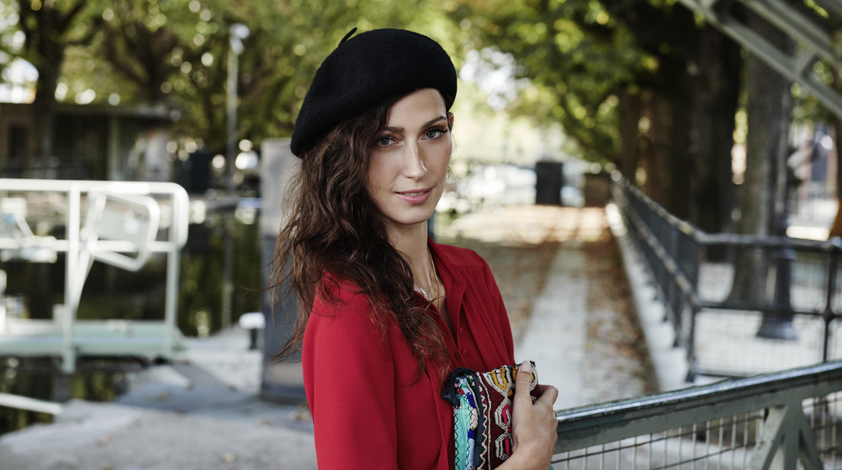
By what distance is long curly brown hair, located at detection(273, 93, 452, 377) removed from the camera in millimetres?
1487

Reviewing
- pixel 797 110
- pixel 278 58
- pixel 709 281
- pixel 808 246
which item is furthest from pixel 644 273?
pixel 278 58

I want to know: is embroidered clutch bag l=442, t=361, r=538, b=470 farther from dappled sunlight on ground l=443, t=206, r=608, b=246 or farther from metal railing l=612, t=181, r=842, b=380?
dappled sunlight on ground l=443, t=206, r=608, b=246

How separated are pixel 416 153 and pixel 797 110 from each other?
3068 centimetres

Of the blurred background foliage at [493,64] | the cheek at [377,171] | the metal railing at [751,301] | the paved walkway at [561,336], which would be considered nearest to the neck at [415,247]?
the cheek at [377,171]

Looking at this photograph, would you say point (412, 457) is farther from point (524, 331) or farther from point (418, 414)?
point (524, 331)

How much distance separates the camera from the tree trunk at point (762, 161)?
9664mm

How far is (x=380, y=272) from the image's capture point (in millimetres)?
1527

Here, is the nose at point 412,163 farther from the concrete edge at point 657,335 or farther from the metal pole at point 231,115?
the metal pole at point 231,115

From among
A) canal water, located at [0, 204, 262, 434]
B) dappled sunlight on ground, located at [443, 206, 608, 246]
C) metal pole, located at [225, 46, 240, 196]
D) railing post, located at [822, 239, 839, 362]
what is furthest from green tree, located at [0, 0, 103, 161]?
railing post, located at [822, 239, 839, 362]

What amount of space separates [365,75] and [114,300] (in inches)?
456

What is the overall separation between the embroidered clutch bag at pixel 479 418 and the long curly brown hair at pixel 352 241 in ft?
0.16

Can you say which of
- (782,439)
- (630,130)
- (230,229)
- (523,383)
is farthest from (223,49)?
(523,383)

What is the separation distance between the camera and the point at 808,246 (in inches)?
269

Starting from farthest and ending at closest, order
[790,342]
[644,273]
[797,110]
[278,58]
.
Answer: [278,58], [797,110], [644,273], [790,342]
